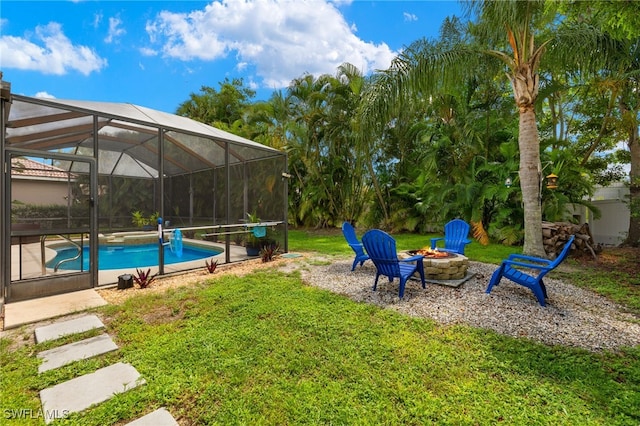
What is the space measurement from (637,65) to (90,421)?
11.3m

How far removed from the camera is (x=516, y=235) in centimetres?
829

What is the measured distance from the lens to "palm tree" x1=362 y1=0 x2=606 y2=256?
5.94 m

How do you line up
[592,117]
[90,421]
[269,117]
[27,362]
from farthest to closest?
[269,117], [592,117], [27,362], [90,421]

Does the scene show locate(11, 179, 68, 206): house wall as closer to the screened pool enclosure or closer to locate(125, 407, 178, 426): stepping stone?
the screened pool enclosure

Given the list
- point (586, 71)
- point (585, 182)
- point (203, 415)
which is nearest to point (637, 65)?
point (586, 71)

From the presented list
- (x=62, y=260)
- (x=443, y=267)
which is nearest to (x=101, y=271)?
(x=62, y=260)

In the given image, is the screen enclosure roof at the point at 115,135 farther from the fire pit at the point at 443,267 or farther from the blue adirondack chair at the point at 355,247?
the fire pit at the point at 443,267

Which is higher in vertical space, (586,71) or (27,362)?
(586,71)

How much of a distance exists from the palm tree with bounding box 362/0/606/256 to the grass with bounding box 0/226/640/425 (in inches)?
170

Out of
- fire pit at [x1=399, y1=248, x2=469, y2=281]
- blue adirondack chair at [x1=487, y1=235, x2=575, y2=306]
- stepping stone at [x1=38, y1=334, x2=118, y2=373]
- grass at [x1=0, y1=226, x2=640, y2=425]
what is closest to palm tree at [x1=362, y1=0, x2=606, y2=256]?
fire pit at [x1=399, y1=248, x2=469, y2=281]

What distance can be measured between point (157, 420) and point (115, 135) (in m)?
6.49

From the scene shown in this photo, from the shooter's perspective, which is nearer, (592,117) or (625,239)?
(625,239)

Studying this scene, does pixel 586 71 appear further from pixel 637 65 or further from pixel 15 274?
pixel 15 274

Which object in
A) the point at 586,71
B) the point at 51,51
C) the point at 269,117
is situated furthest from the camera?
the point at 269,117
